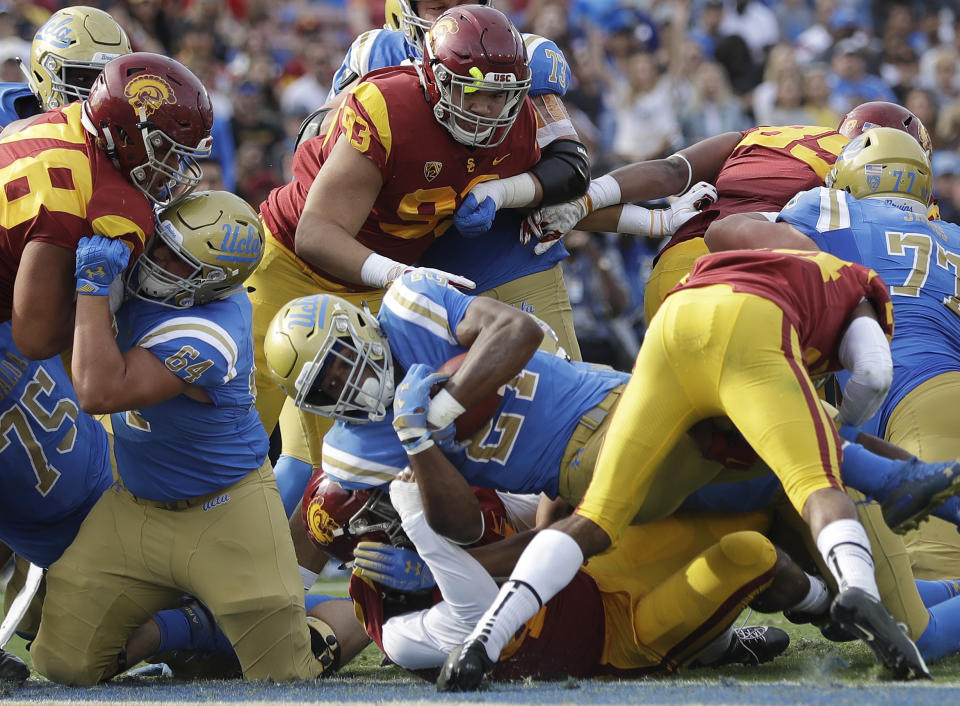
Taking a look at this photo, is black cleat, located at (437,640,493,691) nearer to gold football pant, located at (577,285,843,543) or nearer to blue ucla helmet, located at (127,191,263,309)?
gold football pant, located at (577,285,843,543)

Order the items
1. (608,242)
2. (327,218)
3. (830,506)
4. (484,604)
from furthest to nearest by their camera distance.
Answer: (608,242), (327,218), (484,604), (830,506)

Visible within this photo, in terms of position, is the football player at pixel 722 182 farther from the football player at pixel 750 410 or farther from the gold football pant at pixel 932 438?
the football player at pixel 750 410

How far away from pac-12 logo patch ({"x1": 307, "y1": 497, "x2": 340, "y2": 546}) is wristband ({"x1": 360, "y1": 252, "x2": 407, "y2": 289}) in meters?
0.78

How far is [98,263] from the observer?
3750 millimetres

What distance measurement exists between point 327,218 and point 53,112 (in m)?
0.94

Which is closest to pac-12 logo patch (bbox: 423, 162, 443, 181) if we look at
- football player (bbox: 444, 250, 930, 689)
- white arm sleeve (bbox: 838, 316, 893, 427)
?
football player (bbox: 444, 250, 930, 689)

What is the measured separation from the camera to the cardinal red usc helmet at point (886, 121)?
511 cm

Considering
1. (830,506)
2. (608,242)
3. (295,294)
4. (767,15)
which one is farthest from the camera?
(767,15)

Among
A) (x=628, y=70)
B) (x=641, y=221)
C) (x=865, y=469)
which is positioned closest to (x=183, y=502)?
(x=865, y=469)

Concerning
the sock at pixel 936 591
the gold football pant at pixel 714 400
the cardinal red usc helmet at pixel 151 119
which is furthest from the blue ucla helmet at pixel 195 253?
the sock at pixel 936 591

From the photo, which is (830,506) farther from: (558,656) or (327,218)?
(327,218)

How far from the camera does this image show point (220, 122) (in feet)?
31.9

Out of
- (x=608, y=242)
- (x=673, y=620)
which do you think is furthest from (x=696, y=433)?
(x=608, y=242)

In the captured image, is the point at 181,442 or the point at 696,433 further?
the point at 181,442
